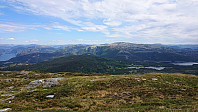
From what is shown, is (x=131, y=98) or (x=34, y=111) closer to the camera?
(x=34, y=111)

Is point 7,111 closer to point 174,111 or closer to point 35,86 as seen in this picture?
point 35,86

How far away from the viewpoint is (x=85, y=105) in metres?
20.8

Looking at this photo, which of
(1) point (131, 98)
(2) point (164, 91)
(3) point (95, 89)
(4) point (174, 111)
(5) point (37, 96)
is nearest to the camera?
(4) point (174, 111)

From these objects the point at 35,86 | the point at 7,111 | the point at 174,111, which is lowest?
the point at 35,86

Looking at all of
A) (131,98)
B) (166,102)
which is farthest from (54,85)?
(166,102)

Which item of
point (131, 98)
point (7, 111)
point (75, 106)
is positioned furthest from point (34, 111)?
point (131, 98)

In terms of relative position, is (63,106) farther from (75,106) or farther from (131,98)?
(131,98)

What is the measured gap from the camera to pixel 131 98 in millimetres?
24641

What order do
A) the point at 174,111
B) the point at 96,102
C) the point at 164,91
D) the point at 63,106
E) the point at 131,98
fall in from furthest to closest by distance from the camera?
1. the point at 164,91
2. the point at 131,98
3. the point at 96,102
4. the point at 63,106
5. the point at 174,111

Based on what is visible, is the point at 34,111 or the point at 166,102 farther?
the point at 166,102

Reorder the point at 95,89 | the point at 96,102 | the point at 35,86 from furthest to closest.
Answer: the point at 35,86, the point at 95,89, the point at 96,102

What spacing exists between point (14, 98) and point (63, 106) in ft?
49.6

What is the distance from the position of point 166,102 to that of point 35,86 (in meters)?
40.1

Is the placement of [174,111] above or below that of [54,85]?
above
